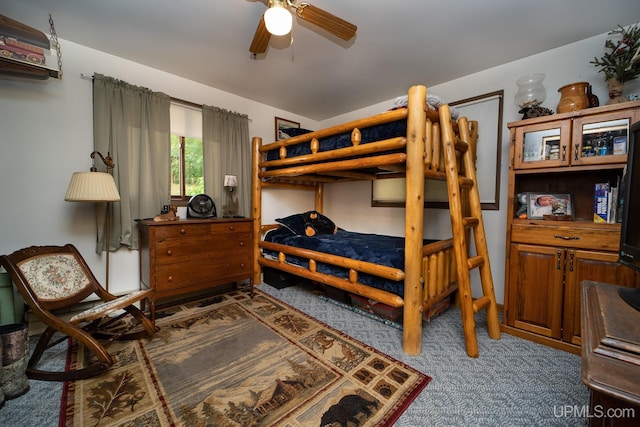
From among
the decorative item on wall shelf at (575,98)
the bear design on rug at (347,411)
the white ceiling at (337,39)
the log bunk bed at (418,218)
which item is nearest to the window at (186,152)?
the white ceiling at (337,39)

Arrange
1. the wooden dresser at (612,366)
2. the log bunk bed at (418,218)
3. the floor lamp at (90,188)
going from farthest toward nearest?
the floor lamp at (90,188)
the log bunk bed at (418,218)
the wooden dresser at (612,366)

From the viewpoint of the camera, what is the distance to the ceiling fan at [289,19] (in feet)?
4.79

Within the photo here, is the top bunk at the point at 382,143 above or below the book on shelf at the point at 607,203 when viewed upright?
above

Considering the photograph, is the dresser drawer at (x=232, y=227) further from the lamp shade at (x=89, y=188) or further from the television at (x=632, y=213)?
the television at (x=632, y=213)

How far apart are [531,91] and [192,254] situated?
11.2 feet

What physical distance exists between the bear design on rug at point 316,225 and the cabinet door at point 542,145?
2.15 metres

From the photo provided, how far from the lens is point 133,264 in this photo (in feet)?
8.95

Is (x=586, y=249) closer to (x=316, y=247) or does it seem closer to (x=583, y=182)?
(x=583, y=182)

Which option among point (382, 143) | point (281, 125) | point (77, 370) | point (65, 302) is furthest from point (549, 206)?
point (65, 302)

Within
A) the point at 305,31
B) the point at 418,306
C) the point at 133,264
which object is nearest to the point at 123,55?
the point at 305,31

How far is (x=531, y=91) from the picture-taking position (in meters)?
2.14

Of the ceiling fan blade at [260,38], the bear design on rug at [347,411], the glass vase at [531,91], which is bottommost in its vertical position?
the bear design on rug at [347,411]

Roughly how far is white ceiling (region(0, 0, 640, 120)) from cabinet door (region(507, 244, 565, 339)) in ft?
5.88

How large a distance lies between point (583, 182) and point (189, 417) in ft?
10.9
